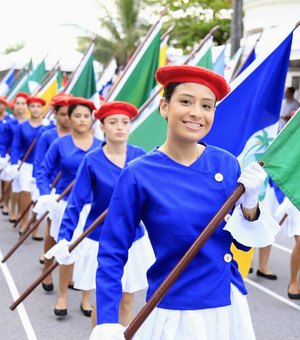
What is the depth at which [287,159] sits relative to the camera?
2.84 meters

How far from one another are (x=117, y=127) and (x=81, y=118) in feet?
3.76

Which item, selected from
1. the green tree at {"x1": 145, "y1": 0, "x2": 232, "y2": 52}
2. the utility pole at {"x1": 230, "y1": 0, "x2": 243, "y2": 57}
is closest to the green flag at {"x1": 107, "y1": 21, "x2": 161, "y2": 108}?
the utility pole at {"x1": 230, "y1": 0, "x2": 243, "y2": 57}

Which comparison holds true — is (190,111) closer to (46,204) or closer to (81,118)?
(81,118)

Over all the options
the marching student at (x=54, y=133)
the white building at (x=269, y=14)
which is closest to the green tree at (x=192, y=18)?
the white building at (x=269, y=14)

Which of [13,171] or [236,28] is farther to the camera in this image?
[236,28]

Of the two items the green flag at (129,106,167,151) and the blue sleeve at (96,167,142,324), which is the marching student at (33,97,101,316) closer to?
the green flag at (129,106,167,151)

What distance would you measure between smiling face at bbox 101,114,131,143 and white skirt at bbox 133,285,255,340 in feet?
7.31

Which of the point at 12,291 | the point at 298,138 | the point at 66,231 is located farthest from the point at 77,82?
the point at 298,138

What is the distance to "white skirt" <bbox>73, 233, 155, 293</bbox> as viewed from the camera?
458cm

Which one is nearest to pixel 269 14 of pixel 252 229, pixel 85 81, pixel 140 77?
pixel 85 81

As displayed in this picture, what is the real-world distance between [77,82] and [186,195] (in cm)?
615

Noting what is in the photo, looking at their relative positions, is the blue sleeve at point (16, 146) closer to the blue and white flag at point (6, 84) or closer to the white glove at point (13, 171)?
the white glove at point (13, 171)

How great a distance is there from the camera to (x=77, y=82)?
8.48m

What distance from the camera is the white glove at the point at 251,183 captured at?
2.54m
